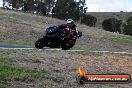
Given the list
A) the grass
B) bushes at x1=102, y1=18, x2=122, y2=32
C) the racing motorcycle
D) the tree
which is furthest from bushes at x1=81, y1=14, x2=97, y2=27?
the grass

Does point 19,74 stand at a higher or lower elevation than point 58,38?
lower

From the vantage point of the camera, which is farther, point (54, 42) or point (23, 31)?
point (23, 31)

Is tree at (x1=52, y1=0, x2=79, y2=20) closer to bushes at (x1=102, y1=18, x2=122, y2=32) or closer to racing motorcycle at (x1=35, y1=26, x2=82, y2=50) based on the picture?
bushes at (x1=102, y1=18, x2=122, y2=32)

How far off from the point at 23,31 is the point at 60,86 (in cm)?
3534

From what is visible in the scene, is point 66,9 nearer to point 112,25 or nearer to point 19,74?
point 112,25

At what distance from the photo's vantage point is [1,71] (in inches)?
710

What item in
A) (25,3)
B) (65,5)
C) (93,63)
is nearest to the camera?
(93,63)

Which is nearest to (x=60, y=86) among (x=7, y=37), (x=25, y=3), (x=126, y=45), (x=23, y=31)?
(x=7, y=37)

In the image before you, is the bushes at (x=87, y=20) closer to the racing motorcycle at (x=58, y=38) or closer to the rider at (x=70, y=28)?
the racing motorcycle at (x=58, y=38)

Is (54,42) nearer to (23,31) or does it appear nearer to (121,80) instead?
(121,80)

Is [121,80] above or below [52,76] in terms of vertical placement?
above

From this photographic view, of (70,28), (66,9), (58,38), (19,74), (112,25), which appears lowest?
(112,25)

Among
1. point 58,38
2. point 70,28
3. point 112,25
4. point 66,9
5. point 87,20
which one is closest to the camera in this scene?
point 70,28

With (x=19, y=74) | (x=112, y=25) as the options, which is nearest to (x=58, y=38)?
(x=19, y=74)
